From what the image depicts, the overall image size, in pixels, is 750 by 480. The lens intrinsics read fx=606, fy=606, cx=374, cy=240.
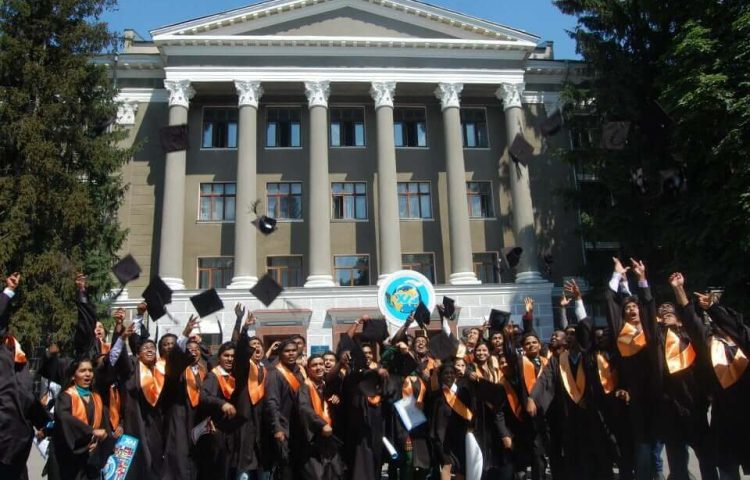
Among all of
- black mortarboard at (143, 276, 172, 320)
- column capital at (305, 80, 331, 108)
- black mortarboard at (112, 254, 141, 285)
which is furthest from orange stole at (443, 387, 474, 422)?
column capital at (305, 80, 331, 108)

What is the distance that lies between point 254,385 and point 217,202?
18.1 metres

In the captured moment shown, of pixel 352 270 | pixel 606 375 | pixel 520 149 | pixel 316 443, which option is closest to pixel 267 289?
pixel 520 149

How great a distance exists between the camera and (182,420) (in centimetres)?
653

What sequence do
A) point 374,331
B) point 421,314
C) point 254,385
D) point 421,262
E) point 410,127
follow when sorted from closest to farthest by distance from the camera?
point 254,385 < point 374,331 < point 421,314 < point 421,262 < point 410,127

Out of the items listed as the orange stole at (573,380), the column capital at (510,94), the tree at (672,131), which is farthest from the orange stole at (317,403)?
the column capital at (510,94)

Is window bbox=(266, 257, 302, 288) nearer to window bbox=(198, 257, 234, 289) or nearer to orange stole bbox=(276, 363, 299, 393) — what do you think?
window bbox=(198, 257, 234, 289)

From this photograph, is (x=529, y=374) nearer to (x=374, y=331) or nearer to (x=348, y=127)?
(x=374, y=331)

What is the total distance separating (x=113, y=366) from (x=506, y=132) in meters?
21.0

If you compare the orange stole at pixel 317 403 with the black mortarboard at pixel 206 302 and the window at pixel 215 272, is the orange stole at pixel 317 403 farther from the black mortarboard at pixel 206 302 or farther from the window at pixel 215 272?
the window at pixel 215 272

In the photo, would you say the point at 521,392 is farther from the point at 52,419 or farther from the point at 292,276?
the point at 292,276

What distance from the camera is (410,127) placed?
2538 centimetres

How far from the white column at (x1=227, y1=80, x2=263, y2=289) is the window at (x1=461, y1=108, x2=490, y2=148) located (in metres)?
8.52

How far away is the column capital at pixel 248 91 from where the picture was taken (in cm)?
2280

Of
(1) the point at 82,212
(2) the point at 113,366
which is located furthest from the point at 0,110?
(2) the point at 113,366
